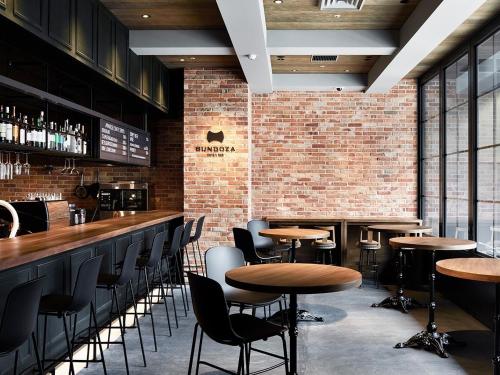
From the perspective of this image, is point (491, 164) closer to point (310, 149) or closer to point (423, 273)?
point (423, 273)

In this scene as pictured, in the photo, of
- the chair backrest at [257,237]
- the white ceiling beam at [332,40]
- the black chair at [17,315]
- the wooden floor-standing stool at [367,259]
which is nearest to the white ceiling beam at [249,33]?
the white ceiling beam at [332,40]

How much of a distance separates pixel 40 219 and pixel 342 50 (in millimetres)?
3976

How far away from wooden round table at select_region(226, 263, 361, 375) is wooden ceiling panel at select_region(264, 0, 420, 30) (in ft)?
9.22

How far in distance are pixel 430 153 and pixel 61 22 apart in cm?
571

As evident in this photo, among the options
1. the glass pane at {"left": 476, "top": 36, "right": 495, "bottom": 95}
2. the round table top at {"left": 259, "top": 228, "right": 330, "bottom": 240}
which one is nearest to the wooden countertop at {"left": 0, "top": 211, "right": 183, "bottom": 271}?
the round table top at {"left": 259, "top": 228, "right": 330, "bottom": 240}

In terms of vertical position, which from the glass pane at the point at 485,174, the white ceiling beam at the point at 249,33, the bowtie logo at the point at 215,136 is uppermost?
the white ceiling beam at the point at 249,33

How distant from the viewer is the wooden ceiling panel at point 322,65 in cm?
700

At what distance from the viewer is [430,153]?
7.84 metres

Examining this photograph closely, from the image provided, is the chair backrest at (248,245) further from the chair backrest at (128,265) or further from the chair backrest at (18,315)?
the chair backrest at (18,315)

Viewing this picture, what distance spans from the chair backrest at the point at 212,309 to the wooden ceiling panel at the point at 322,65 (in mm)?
4737

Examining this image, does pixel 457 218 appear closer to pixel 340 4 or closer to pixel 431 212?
pixel 431 212

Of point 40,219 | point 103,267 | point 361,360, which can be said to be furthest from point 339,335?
point 40,219

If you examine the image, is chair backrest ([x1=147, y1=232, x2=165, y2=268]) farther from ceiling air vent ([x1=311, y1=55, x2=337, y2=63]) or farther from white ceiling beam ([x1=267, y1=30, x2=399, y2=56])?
ceiling air vent ([x1=311, y1=55, x2=337, y2=63])

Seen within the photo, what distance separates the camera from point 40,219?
5.76 meters
